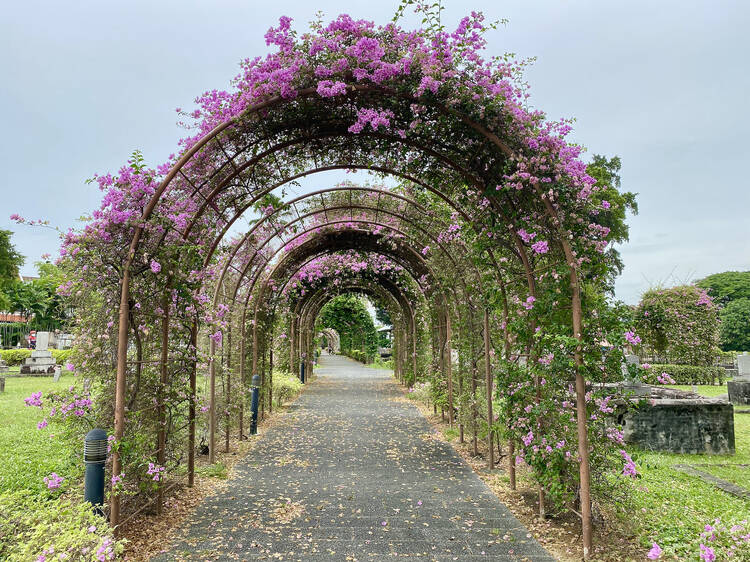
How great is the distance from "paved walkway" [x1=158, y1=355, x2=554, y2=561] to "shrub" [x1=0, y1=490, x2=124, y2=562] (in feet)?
2.52

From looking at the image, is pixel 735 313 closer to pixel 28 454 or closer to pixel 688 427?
pixel 688 427

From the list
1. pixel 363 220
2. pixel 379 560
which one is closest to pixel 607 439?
pixel 379 560

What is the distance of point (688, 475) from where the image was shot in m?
5.34

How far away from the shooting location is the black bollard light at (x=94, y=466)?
3.12 meters

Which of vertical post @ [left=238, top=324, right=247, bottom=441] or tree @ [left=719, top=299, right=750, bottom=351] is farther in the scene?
tree @ [left=719, top=299, right=750, bottom=351]

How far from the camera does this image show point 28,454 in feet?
19.9

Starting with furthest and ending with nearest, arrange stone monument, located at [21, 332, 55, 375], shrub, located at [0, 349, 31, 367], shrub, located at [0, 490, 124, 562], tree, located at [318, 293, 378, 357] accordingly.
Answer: tree, located at [318, 293, 378, 357] < shrub, located at [0, 349, 31, 367] < stone monument, located at [21, 332, 55, 375] < shrub, located at [0, 490, 124, 562]

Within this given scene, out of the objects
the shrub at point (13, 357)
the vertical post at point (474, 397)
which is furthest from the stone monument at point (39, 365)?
the vertical post at point (474, 397)

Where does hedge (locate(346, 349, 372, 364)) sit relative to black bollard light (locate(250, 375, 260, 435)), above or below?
below

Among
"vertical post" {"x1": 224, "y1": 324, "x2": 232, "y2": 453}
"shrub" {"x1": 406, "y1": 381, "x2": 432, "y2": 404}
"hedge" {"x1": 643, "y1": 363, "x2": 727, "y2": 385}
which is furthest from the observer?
"hedge" {"x1": 643, "y1": 363, "x2": 727, "y2": 385}

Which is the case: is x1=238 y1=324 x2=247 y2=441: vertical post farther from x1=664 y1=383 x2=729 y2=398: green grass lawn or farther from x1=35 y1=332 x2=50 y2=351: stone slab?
x1=35 y1=332 x2=50 y2=351: stone slab

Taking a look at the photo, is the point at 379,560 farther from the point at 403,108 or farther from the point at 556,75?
the point at 556,75

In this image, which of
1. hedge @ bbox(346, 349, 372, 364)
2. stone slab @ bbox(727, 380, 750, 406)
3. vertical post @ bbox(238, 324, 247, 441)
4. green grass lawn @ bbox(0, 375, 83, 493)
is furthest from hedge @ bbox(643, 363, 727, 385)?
hedge @ bbox(346, 349, 372, 364)

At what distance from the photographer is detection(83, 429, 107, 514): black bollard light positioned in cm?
312
